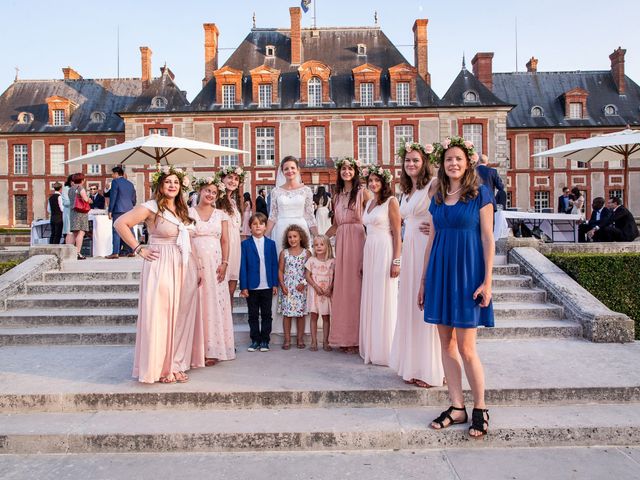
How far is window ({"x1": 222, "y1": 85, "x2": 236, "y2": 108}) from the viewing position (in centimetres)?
3158

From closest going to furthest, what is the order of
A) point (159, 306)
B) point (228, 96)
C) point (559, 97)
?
point (159, 306) < point (228, 96) < point (559, 97)

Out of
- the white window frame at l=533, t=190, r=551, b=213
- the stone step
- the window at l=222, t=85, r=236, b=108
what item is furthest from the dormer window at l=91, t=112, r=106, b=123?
the stone step

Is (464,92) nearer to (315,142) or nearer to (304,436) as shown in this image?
(315,142)

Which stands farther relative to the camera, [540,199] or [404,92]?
[540,199]

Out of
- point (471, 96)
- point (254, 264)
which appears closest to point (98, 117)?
point (471, 96)

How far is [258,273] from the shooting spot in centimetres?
588

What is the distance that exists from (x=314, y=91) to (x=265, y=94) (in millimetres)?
2894

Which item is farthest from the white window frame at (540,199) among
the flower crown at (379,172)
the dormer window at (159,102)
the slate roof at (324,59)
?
the flower crown at (379,172)

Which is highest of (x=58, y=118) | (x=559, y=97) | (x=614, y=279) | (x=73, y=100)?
(x=73, y=100)

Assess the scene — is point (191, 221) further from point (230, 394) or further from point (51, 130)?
point (51, 130)

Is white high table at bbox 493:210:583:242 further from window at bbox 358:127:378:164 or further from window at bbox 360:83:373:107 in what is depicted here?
window at bbox 360:83:373:107

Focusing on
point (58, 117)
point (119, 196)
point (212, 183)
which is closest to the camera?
point (212, 183)

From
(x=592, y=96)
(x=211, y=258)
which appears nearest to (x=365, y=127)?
(x=592, y=96)

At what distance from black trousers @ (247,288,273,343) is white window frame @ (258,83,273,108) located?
2697cm
